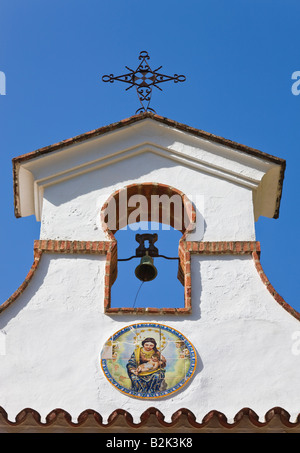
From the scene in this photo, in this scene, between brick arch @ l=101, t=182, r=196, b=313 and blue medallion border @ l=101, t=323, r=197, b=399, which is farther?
brick arch @ l=101, t=182, r=196, b=313

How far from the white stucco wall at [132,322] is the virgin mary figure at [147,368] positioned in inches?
6.9

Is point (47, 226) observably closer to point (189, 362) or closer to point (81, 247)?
point (81, 247)

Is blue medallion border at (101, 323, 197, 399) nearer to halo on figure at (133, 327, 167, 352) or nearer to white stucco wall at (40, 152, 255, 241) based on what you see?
halo on figure at (133, 327, 167, 352)

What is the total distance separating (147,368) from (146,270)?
1933 mm

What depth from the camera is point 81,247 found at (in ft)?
41.1

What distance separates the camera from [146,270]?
43.2 ft

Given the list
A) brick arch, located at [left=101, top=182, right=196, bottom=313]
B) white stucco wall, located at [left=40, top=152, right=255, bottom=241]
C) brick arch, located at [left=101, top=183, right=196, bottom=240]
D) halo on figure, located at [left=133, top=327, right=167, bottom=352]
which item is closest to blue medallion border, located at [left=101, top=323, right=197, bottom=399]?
halo on figure, located at [left=133, top=327, right=167, bottom=352]

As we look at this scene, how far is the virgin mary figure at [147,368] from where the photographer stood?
11367 mm

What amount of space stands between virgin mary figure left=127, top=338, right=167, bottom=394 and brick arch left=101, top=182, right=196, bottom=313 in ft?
3.71

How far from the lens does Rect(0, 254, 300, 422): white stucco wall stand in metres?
11.3

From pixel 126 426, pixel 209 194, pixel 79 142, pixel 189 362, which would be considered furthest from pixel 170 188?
pixel 126 426

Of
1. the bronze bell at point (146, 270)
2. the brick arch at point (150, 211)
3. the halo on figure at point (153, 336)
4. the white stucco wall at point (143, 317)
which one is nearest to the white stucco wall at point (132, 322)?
the white stucco wall at point (143, 317)

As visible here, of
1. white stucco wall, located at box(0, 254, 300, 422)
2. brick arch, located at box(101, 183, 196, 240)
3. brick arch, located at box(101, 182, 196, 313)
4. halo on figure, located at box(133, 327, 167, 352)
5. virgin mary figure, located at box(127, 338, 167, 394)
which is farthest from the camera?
brick arch, located at box(101, 183, 196, 240)

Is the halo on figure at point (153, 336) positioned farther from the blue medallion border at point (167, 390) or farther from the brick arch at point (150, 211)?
the brick arch at point (150, 211)
